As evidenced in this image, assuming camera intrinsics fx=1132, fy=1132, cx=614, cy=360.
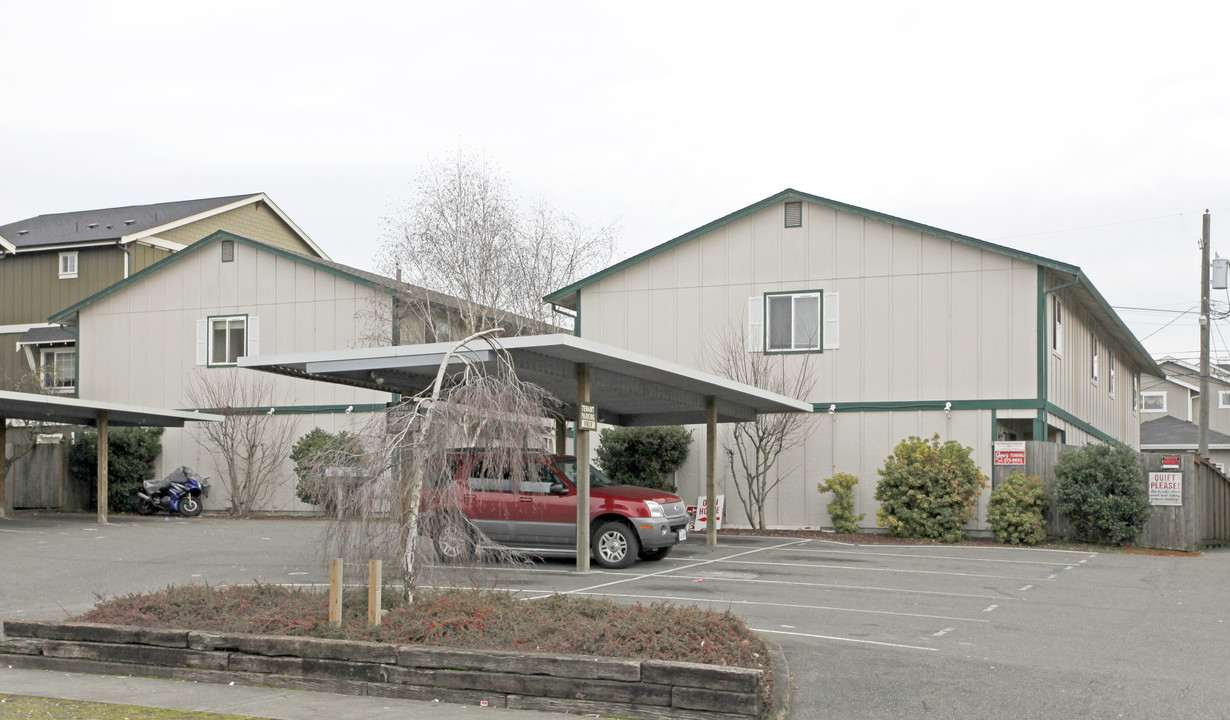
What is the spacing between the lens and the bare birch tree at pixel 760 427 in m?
24.0

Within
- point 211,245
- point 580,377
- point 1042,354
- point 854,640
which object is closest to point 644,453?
point 1042,354

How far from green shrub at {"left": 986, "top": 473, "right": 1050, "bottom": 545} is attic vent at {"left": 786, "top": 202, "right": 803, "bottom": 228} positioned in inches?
283

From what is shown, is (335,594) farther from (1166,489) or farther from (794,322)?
(1166,489)

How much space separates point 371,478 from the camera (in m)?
9.70

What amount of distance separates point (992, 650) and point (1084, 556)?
1041cm

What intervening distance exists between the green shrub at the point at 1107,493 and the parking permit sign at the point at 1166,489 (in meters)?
0.25

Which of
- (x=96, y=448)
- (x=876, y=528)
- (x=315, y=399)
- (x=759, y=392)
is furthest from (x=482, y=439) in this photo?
(x=96, y=448)

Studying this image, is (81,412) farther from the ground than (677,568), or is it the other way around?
(81,412)

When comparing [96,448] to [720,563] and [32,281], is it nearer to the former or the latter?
[32,281]

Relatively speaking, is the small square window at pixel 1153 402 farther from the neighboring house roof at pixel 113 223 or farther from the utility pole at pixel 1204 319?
the neighboring house roof at pixel 113 223

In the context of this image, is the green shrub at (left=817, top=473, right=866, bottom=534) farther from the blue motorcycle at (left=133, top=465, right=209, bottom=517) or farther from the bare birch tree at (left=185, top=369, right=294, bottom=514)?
the blue motorcycle at (left=133, top=465, right=209, bottom=517)

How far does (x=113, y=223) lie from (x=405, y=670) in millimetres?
34452

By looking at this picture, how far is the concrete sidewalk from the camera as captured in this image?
789 centimetres

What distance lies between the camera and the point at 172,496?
2895 cm
